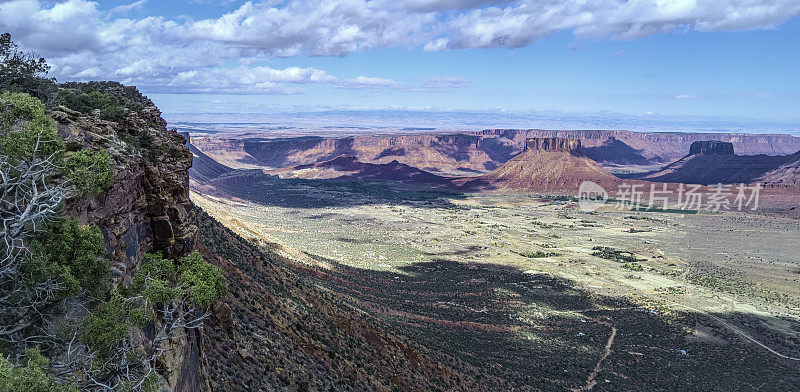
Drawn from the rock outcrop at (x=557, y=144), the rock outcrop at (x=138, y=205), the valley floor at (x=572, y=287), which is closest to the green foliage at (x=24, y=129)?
the rock outcrop at (x=138, y=205)

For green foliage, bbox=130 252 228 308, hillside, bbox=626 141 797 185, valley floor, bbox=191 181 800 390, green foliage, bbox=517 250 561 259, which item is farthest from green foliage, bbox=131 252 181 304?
hillside, bbox=626 141 797 185

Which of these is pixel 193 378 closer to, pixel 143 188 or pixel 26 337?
pixel 26 337

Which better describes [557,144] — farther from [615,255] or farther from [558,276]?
[558,276]

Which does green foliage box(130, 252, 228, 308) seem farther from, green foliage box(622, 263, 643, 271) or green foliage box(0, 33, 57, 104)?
green foliage box(622, 263, 643, 271)

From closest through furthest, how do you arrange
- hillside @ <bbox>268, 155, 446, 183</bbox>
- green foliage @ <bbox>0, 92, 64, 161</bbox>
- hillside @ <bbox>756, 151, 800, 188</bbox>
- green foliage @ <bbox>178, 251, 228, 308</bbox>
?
green foliage @ <bbox>0, 92, 64, 161</bbox>
green foliage @ <bbox>178, 251, 228, 308</bbox>
hillside @ <bbox>756, 151, 800, 188</bbox>
hillside @ <bbox>268, 155, 446, 183</bbox>

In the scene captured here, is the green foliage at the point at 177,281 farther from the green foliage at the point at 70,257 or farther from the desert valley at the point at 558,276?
the desert valley at the point at 558,276
